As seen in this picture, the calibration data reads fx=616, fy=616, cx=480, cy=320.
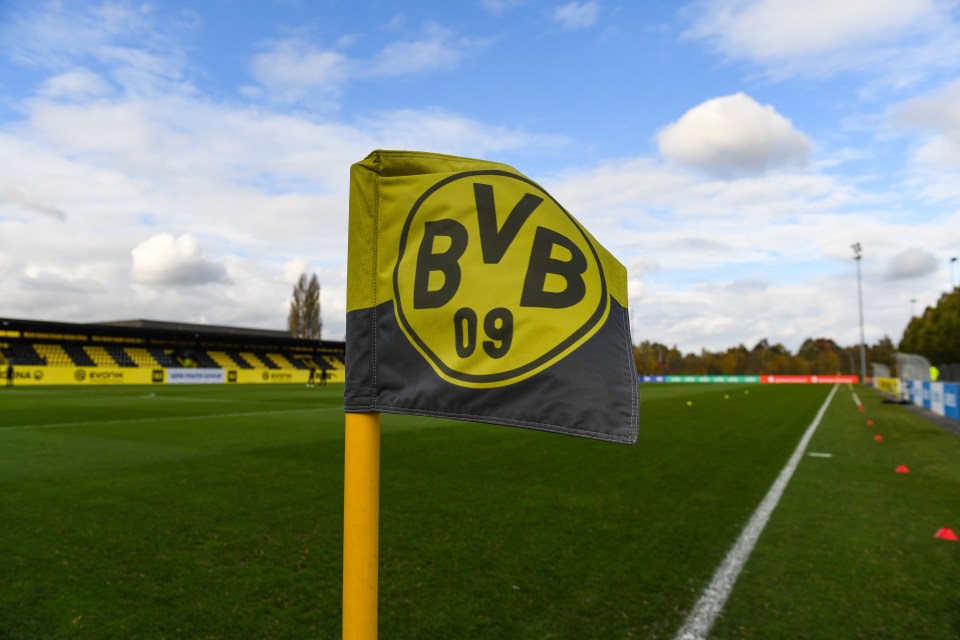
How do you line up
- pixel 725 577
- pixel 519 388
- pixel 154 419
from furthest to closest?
pixel 154 419 < pixel 725 577 < pixel 519 388

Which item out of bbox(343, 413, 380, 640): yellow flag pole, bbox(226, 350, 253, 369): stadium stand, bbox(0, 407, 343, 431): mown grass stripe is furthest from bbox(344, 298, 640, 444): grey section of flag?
bbox(226, 350, 253, 369): stadium stand

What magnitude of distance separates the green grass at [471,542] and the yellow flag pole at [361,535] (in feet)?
6.14

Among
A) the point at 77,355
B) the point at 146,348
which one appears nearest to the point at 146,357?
the point at 146,348

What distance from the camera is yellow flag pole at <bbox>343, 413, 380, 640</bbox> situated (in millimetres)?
1531

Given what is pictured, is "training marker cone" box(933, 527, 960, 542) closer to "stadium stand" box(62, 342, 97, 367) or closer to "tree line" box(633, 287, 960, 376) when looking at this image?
"stadium stand" box(62, 342, 97, 367)

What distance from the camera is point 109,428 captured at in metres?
12.1

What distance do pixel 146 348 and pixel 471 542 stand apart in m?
49.1

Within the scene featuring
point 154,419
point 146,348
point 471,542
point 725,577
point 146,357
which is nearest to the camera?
point 725,577

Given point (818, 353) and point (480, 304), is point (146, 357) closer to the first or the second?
point (480, 304)

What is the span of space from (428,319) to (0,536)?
5083 mm

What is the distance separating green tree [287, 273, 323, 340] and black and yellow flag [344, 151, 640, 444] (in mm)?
76542

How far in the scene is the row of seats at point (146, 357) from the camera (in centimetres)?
3812

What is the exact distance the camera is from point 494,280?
1537 mm

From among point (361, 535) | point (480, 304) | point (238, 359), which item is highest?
point (238, 359)
